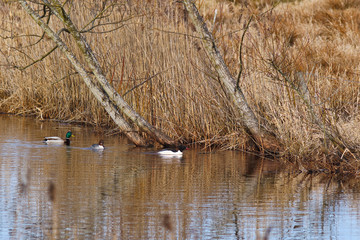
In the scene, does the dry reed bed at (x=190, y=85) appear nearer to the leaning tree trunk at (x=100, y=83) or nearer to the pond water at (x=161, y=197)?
the leaning tree trunk at (x=100, y=83)

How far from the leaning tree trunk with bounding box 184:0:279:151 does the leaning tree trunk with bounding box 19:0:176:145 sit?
49.0 inches

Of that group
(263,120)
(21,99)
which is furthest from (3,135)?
(263,120)

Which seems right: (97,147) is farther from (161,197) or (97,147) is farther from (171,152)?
(161,197)

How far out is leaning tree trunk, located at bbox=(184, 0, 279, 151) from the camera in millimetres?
10438

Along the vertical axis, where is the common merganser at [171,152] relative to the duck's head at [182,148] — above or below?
below

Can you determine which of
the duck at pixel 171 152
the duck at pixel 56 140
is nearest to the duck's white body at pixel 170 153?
the duck at pixel 171 152

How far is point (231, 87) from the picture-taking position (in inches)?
413

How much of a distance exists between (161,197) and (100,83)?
382 centimetres

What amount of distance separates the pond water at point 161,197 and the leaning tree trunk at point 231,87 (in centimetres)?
35

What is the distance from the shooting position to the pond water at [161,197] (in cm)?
620

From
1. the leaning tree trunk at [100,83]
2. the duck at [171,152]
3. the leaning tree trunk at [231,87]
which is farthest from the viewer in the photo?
the leaning tree trunk at [100,83]

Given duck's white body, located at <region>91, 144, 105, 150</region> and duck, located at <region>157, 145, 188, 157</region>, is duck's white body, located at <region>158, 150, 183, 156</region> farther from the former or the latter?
duck's white body, located at <region>91, 144, 105, 150</region>

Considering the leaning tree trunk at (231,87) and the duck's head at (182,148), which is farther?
the duck's head at (182,148)

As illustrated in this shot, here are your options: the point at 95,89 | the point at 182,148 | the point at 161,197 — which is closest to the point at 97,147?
the point at 95,89
